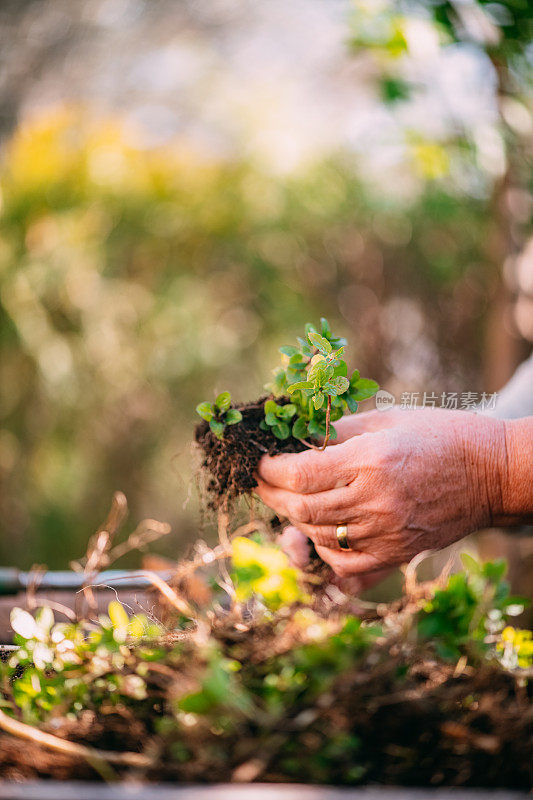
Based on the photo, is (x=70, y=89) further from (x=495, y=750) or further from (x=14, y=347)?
(x=495, y=750)

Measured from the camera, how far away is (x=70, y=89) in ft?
13.9

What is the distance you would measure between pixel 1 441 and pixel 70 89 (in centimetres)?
262

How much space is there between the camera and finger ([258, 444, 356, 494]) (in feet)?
3.32

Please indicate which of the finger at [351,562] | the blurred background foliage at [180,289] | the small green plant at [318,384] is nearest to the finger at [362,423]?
the small green plant at [318,384]

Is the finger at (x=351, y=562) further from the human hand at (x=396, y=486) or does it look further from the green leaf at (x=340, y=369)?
the green leaf at (x=340, y=369)

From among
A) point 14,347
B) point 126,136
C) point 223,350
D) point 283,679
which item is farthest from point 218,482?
point 126,136

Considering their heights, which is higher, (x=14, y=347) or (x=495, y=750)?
(x=495, y=750)

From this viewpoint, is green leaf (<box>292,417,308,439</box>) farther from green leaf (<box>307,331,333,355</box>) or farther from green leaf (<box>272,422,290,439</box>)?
green leaf (<box>307,331,333,355</box>)

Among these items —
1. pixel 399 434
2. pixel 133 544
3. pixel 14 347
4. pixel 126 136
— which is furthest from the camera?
pixel 126 136

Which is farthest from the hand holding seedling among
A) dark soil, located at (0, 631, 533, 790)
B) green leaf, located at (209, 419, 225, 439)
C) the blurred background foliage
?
the blurred background foliage

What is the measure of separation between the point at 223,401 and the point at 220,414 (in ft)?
0.09

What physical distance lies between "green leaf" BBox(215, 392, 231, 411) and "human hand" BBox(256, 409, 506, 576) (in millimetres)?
127

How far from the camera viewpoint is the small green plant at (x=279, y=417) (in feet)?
3.40

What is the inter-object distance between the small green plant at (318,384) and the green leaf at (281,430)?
20mm
